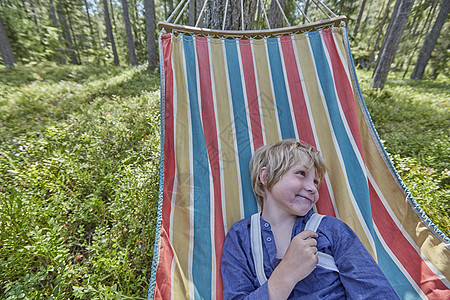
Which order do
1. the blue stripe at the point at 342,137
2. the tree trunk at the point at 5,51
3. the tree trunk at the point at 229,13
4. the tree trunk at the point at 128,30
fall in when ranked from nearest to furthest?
the blue stripe at the point at 342,137 < the tree trunk at the point at 229,13 < the tree trunk at the point at 5,51 < the tree trunk at the point at 128,30

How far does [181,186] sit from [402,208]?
150cm

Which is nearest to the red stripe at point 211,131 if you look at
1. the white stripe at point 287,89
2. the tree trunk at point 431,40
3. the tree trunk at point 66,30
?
the white stripe at point 287,89

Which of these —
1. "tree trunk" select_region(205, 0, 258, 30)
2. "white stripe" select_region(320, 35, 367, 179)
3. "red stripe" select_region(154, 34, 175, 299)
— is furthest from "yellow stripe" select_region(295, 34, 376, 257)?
"red stripe" select_region(154, 34, 175, 299)

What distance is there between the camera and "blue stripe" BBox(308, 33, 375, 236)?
141cm

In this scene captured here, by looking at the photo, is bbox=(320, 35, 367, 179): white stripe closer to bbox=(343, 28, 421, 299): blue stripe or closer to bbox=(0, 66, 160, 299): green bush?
bbox=(343, 28, 421, 299): blue stripe

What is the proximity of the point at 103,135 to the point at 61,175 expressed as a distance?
93 cm

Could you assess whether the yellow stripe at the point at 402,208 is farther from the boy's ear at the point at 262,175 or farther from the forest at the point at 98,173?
the boy's ear at the point at 262,175

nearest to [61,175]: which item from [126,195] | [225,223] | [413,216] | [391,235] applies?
[126,195]

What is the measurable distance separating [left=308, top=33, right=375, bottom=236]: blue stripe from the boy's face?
413mm

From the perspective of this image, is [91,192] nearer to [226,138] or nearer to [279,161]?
[226,138]

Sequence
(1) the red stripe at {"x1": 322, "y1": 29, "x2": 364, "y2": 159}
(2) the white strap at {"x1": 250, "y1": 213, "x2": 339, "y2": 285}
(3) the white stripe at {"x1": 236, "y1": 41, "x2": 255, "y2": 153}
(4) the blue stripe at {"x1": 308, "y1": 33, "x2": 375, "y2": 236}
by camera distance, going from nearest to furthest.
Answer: (2) the white strap at {"x1": 250, "y1": 213, "x2": 339, "y2": 285}, (4) the blue stripe at {"x1": 308, "y1": 33, "x2": 375, "y2": 236}, (1) the red stripe at {"x1": 322, "y1": 29, "x2": 364, "y2": 159}, (3) the white stripe at {"x1": 236, "y1": 41, "x2": 255, "y2": 153}

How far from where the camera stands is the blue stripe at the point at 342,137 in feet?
4.63

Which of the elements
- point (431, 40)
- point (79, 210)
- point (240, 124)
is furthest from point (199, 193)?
point (431, 40)

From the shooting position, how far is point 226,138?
5.73 feet
